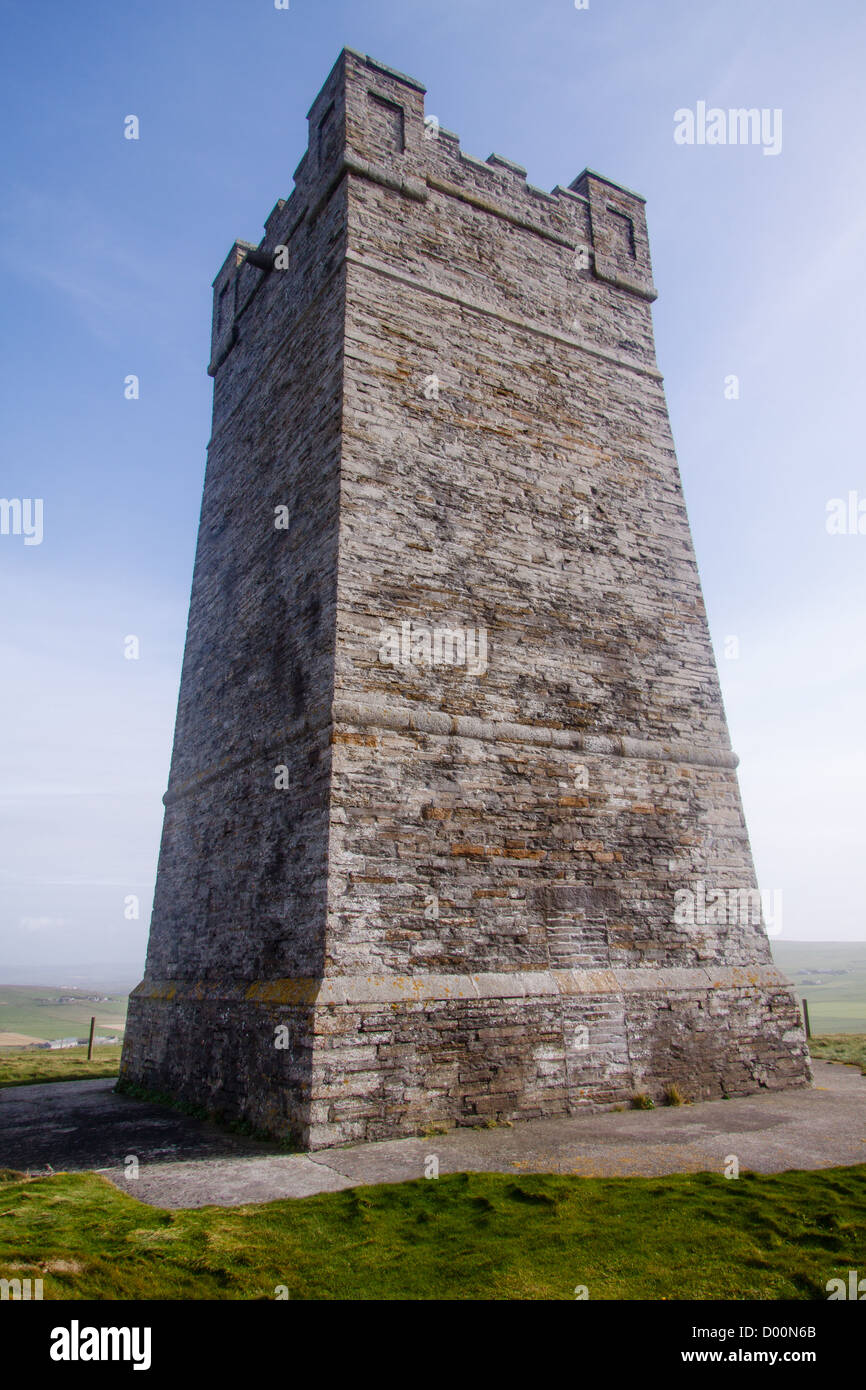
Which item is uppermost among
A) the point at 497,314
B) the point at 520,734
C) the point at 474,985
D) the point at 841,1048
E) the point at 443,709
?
the point at 497,314

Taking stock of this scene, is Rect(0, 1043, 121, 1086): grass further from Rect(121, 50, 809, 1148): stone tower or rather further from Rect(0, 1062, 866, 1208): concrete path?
Rect(0, 1062, 866, 1208): concrete path

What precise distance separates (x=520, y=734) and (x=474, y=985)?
8.09 ft

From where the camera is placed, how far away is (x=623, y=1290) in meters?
3.37

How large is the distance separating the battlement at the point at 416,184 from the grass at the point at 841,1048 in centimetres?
1128

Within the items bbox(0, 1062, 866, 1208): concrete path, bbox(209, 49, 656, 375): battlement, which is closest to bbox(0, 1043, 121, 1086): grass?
bbox(0, 1062, 866, 1208): concrete path

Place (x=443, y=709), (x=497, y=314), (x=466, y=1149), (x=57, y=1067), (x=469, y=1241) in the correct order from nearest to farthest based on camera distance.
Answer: (x=469, y=1241) → (x=466, y=1149) → (x=443, y=709) → (x=497, y=314) → (x=57, y=1067)

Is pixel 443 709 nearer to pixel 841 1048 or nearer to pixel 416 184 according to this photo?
pixel 416 184

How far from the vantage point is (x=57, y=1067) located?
1408cm

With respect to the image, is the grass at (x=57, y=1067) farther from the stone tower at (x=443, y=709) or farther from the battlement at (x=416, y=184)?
the battlement at (x=416, y=184)

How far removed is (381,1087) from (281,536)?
5927mm

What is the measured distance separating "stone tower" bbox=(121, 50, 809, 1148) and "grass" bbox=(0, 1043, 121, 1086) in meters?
2.87

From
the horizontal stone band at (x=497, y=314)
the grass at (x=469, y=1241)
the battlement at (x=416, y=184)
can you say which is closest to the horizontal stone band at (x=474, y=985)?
the grass at (x=469, y=1241)

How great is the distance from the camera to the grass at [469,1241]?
3.47 metres

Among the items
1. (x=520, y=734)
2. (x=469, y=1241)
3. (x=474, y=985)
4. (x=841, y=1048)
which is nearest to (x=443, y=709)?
(x=520, y=734)
